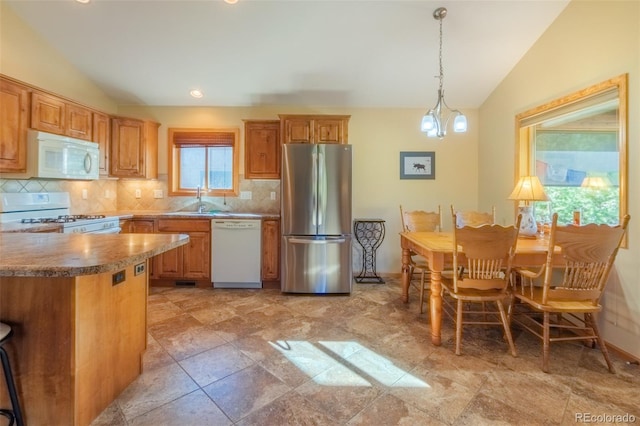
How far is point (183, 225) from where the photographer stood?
11.7 ft

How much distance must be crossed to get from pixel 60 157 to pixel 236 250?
6.55 feet

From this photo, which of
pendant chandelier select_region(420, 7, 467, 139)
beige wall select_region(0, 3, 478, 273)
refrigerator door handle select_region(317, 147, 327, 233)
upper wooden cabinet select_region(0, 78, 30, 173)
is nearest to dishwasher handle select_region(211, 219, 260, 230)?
beige wall select_region(0, 3, 478, 273)

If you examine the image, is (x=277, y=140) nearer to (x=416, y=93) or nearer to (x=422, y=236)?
(x=416, y=93)

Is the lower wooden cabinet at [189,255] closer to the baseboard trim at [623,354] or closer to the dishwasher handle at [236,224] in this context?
the dishwasher handle at [236,224]

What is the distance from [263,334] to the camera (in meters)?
2.42

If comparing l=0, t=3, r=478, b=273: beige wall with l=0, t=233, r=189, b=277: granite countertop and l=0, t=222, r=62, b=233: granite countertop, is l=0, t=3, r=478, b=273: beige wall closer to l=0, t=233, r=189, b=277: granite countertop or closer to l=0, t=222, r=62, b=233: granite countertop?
l=0, t=222, r=62, b=233: granite countertop

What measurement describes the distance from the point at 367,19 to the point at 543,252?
259 cm

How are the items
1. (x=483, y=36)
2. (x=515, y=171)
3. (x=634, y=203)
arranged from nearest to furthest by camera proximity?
(x=634, y=203) → (x=483, y=36) → (x=515, y=171)

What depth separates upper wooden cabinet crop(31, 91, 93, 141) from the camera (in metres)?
2.76

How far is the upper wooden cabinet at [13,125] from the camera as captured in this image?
2492 mm

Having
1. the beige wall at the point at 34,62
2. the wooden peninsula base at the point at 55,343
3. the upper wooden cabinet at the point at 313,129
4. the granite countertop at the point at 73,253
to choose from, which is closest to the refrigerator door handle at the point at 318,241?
the upper wooden cabinet at the point at 313,129

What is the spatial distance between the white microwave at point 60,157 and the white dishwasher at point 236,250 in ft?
4.80

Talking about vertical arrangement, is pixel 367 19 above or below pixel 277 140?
above

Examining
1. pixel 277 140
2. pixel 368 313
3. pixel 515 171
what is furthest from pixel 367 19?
pixel 368 313
